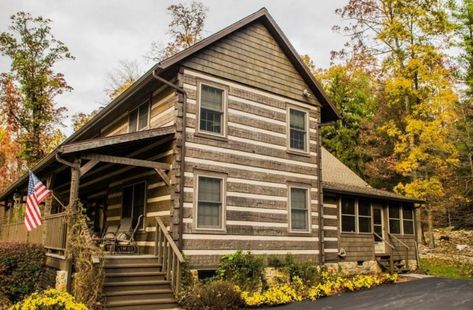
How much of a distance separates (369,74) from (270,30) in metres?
12.2

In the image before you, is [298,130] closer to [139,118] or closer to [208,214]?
[208,214]

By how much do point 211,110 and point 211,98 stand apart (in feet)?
1.24

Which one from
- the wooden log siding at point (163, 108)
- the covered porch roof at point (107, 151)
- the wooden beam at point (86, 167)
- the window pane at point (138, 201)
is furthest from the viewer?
the window pane at point (138, 201)

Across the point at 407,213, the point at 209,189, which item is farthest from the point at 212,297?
the point at 407,213

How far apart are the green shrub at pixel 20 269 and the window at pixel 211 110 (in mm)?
5398

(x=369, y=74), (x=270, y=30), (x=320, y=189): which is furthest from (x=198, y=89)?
(x=369, y=74)

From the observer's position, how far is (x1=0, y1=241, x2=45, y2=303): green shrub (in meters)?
9.92

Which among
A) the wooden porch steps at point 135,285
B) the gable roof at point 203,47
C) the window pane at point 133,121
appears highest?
the gable roof at point 203,47

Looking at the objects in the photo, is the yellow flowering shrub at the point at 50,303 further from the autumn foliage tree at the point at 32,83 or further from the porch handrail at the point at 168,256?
the autumn foliage tree at the point at 32,83

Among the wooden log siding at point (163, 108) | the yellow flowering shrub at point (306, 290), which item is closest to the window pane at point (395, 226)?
the yellow flowering shrub at point (306, 290)

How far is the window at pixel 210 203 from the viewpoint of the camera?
1145cm

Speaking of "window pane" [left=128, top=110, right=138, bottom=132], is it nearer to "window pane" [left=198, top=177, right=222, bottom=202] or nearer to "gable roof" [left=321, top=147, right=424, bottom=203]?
"window pane" [left=198, top=177, right=222, bottom=202]

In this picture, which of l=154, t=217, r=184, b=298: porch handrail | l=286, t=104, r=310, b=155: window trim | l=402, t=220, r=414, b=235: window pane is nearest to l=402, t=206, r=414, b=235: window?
l=402, t=220, r=414, b=235: window pane

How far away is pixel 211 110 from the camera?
12.3m
